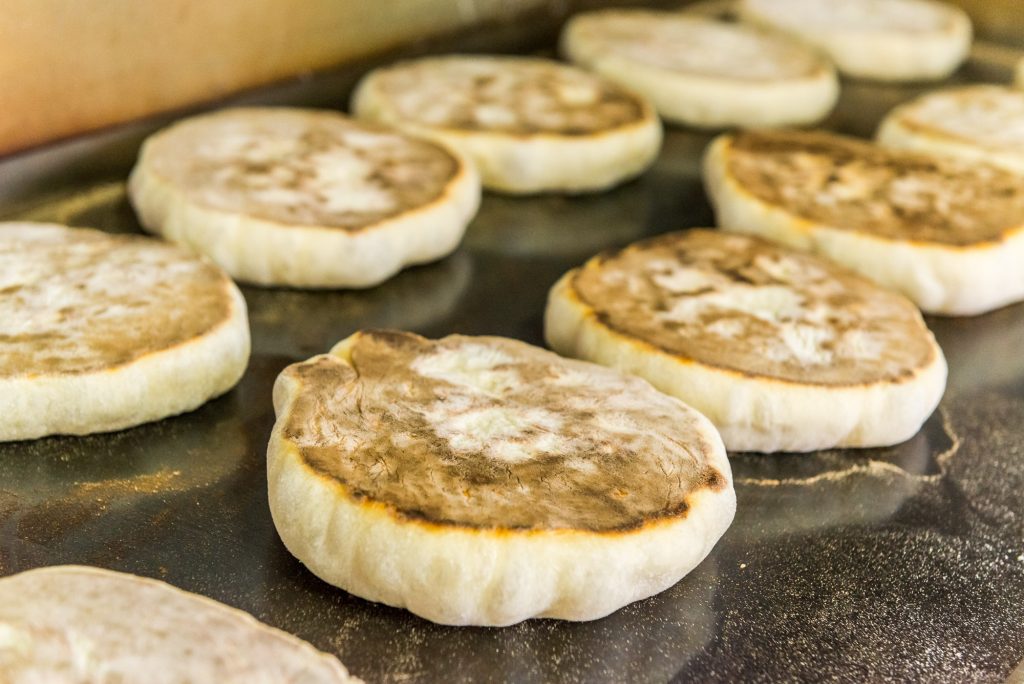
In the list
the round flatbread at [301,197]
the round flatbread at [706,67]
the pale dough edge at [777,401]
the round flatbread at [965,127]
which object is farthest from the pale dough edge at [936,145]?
the round flatbread at [301,197]

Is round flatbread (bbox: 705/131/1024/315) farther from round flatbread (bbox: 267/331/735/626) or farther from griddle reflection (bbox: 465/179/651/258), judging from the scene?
round flatbread (bbox: 267/331/735/626)

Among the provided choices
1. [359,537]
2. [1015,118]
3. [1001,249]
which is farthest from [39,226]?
[1015,118]

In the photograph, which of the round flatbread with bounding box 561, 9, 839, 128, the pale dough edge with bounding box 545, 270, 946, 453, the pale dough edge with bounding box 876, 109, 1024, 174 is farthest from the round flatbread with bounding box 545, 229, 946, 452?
the round flatbread with bounding box 561, 9, 839, 128

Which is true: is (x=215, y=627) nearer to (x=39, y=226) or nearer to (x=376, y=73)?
(x=39, y=226)

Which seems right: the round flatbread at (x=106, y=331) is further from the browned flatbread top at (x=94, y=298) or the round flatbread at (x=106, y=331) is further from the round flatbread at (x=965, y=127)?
the round flatbread at (x=965, y=127)

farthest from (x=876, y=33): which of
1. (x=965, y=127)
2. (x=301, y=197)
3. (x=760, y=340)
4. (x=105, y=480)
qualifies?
(x=105, y=480)

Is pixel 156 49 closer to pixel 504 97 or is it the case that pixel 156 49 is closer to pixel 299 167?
pixel 299 167

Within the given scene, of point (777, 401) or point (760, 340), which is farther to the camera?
point (760, 340)
